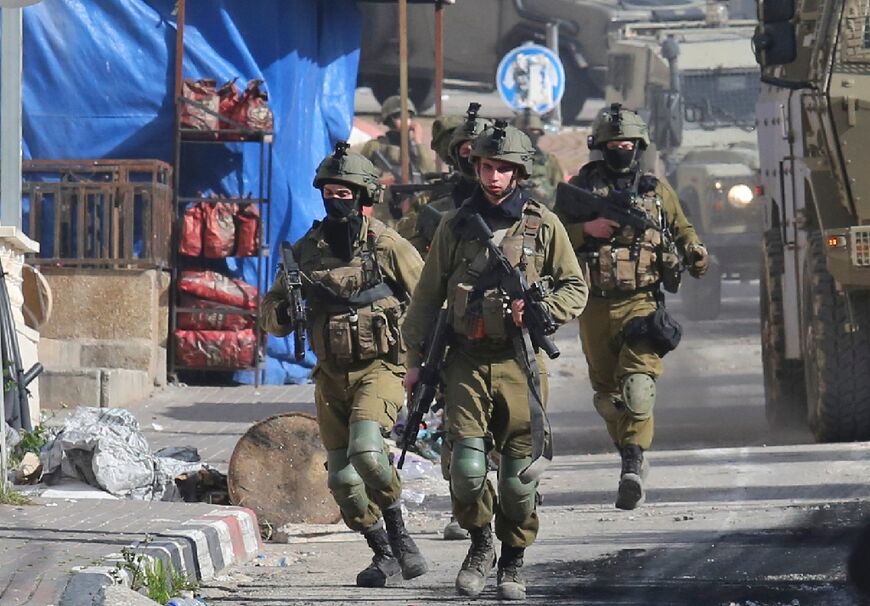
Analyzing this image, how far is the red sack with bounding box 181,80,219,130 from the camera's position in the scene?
15.6 meters

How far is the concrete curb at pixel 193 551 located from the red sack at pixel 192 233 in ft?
21.2

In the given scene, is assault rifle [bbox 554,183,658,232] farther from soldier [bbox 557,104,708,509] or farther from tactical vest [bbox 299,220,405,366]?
tactical vest [bbox 299,220,405,366]

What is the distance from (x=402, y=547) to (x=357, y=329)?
87cm

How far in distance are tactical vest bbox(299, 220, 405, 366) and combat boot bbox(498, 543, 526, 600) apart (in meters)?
1.02

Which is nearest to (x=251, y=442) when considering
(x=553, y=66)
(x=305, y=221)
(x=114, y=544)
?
(x=114, y=544)

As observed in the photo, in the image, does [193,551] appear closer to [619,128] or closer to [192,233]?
[619,128]

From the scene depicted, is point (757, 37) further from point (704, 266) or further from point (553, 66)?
point (553, 66)

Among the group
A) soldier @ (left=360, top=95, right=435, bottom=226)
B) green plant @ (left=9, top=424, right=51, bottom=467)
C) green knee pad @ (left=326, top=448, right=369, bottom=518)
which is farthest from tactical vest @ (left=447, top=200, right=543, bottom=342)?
soldier @ (left=360, top=95, right=435, bottom=226)

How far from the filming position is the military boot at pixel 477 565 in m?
7.61

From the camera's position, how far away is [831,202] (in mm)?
12641

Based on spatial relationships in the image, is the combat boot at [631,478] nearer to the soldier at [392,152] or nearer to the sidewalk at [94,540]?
the sidewalk at [94,540]

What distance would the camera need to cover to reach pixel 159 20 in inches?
621

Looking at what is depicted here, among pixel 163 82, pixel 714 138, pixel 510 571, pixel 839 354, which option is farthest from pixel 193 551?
pixel 714 138

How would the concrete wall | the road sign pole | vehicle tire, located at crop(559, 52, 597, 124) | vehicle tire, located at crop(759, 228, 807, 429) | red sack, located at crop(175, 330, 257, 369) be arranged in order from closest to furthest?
vehicle tire, located at crop(759, 228, 807, 429)
the concrete wall
red sack, located at crop(175, 330, 257, 369)
the road sign pole
vehicle tire, located at crop(559, 52, 597, 124)
